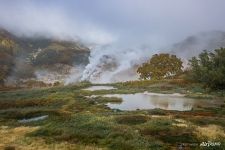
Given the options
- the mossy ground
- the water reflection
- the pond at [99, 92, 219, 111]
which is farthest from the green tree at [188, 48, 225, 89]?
the pond at [99, 92, 219, 111]

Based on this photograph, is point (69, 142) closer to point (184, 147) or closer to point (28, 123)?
point (184, 147)

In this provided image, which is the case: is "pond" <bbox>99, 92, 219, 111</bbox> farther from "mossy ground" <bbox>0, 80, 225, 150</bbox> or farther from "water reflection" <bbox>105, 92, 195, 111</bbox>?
"mossy ground" <bbox>0, 80, 225, 150</bbox>

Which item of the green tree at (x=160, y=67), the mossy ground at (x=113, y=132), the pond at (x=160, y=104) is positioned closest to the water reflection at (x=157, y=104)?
the pond at (x=160, y=104)

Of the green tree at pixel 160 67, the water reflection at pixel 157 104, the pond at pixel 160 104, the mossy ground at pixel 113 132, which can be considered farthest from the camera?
the green tree at pixel 160 67

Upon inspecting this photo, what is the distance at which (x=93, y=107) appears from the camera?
A: 74.8 metres

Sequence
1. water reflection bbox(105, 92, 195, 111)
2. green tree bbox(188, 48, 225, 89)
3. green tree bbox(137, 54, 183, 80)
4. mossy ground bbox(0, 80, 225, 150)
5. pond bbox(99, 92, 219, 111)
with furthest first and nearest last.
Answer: green tree bbox(137, 54, 183, 80) < pond bbox(99, 92, 219, 111) < water reflection bbox(105, 92, 195, 111) < green tree bbox(188, 48, 225, 89) < mossy ground bbox(0, 80, 225, 150)

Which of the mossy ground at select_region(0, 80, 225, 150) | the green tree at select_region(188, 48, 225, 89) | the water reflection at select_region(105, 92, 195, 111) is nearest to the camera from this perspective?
the mossy ground at select_region(0, 80, 225, 150)

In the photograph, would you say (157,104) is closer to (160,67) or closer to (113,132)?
(113,132)

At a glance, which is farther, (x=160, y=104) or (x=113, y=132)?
(x=160, y=104)

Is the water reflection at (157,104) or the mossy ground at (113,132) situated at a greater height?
the water reflection at (157,104)

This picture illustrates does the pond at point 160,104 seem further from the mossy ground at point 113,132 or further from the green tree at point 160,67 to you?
the green tree at point 160,67

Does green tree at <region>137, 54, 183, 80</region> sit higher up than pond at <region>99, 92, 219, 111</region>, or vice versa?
green tree at <region>137, 54, 183, 80</region>

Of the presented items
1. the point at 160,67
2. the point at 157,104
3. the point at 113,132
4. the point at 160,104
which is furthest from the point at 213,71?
the point at 160,67

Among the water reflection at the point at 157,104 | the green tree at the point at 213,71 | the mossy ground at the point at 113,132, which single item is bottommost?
the mossy ground at the point at 113,132
